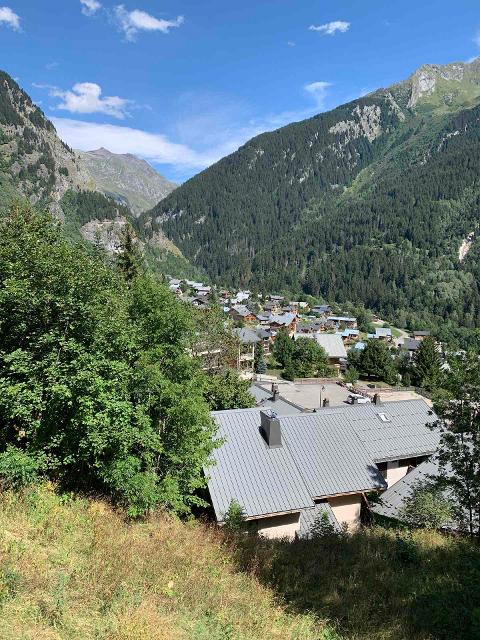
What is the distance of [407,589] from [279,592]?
2.94 metres

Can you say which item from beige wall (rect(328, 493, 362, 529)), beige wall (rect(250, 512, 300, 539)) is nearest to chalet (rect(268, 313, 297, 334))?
beige wall (rect(328, 493, 362, 529))

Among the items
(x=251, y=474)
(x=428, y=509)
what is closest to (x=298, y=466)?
(x=251, y=474)

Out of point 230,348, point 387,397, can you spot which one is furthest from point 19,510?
point 387,397

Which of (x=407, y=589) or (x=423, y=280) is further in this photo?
(x=423, y=280)

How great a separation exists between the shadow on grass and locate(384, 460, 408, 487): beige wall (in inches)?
485

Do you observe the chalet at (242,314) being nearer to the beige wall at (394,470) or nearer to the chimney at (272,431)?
the beige wall at (394,470)

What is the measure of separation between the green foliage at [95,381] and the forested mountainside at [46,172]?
428 ft

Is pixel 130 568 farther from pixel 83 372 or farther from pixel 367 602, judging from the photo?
pixel 367 602

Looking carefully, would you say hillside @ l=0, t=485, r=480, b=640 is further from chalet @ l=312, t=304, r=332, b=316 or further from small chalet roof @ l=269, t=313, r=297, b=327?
chalet @ l=312, t=304, r=332, b=316

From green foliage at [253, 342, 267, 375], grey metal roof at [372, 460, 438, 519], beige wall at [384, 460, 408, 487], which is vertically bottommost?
green foliage at [253, 342, 267, 375]

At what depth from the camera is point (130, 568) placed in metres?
7.39

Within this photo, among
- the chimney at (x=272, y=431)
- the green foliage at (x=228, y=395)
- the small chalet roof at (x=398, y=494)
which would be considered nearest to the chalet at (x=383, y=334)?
the green foliage at (x=228, y=395)

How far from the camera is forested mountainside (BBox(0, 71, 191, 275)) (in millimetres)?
141125

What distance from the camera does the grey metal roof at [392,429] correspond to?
79.8 ft
